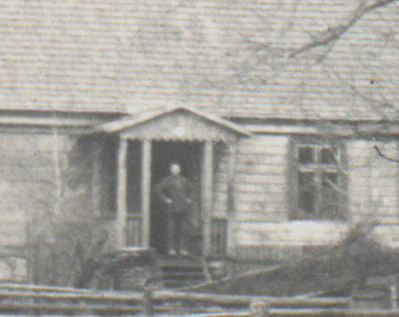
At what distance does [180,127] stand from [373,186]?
14.9ft

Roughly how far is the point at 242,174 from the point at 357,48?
153 inches

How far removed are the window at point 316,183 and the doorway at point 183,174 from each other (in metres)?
2.06

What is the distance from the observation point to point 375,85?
20.5 m

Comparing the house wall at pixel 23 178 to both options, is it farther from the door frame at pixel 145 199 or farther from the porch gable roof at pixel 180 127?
the door frame at pixel 145 199

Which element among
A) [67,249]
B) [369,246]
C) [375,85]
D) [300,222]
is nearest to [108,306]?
[67,249]

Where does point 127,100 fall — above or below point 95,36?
below

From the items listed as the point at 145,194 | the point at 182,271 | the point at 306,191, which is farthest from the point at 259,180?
the point at 182,271

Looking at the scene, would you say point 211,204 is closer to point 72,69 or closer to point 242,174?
point 242,174

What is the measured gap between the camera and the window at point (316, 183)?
20.3 m

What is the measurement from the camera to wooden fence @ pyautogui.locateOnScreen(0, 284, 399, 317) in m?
12.9

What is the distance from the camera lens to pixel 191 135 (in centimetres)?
1880

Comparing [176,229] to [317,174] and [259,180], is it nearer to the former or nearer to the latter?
[259,180]

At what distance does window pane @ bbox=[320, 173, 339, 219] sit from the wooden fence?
5.29 m

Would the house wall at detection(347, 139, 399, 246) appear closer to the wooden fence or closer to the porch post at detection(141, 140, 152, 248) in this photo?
the porch post at detection(141, 140, 152, 248)
